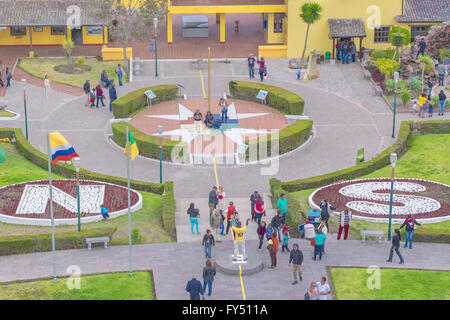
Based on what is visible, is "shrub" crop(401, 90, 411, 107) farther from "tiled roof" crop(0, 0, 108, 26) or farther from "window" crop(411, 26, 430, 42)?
"tiled roof" crop(0, 0, 108, 26)

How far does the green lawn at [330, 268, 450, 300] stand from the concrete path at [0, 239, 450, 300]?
0.68 metres

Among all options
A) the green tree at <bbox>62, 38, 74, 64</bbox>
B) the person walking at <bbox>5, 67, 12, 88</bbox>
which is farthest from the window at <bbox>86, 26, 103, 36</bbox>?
the person walking at <bbox>5, 67, 12, 88</bbox>

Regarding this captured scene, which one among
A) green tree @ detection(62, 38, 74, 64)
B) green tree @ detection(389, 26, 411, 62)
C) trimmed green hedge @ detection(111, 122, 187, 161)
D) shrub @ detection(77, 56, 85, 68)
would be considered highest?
green tree @ detection(389, 26, 411, 62)

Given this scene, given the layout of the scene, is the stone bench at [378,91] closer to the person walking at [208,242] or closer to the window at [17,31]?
the person walking at [208,242]

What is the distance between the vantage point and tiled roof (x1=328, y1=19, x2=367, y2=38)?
65.8 m

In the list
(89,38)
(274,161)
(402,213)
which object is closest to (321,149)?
(274,161)

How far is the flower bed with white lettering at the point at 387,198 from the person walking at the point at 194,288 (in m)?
10.9

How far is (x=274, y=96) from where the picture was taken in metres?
58.0

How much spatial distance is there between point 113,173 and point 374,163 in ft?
44.5

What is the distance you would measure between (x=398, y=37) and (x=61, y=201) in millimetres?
30495

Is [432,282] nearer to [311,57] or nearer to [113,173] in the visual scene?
[113,173]

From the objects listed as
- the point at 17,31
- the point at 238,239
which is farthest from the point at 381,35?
the point at 238,239

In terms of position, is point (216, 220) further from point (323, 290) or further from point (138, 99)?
point (138, 99)

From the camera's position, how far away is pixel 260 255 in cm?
3719
